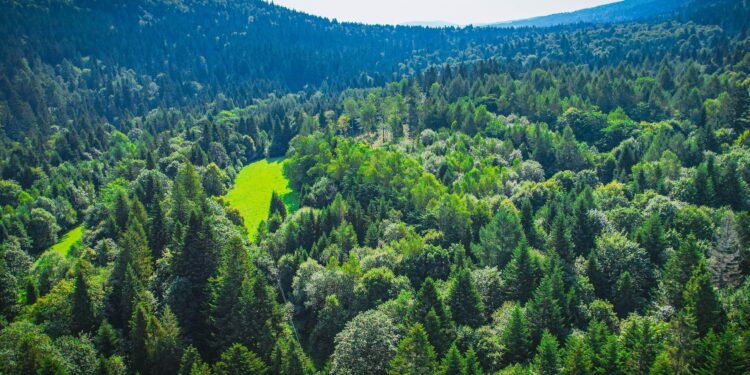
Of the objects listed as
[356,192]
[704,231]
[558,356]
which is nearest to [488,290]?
[558,356]

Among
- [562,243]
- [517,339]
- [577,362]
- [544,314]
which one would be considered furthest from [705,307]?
[562,243]

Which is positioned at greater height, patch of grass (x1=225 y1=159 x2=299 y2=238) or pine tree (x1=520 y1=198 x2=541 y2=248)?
patch of grass (x1=225 y1=159 x2=299 y2=238)

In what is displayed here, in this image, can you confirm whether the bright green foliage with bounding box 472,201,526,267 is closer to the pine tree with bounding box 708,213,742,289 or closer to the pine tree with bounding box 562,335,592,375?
the pine tree with bounding box 708,213,742,289

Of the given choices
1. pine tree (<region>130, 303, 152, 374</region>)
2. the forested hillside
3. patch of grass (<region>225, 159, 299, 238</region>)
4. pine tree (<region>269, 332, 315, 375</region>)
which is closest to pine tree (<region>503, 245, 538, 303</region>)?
the forested hillside

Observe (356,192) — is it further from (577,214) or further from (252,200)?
(577,214)

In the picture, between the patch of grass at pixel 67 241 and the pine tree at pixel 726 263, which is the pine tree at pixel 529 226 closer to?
the pine tree at pixel 726 263

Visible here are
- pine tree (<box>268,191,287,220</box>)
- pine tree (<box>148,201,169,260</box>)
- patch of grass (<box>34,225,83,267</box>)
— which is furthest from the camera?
patch of grass (<box>34,225,83,267</box>)

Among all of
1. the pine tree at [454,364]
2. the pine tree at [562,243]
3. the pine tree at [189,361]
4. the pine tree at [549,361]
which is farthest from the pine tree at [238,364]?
the pine tree at [562,243]
